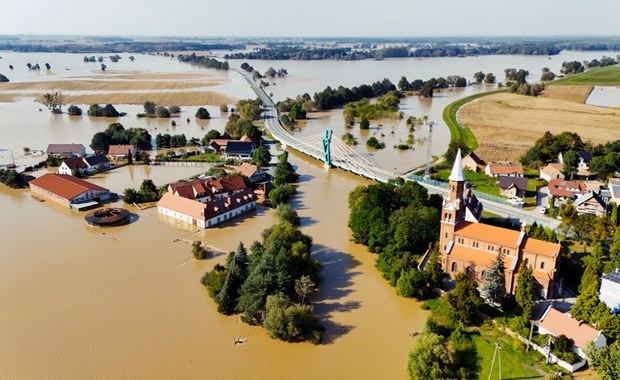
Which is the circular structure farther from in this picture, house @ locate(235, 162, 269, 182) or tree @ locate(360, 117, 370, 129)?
tree @ locate(360, 117, 370, 129)

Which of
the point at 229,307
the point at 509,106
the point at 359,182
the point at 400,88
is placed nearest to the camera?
the point at 229,307

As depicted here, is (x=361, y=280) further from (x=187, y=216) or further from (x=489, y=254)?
(x=187, y=216)

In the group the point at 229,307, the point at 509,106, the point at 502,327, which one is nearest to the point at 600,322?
the point at 502,327

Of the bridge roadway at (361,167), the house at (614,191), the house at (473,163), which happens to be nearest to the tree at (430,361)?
the bridge roadway at (361,167)

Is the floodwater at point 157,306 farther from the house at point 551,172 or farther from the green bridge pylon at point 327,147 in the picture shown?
the house at point 551,172

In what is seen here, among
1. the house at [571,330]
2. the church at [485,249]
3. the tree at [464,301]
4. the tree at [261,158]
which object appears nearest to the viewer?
the house at [571,330]

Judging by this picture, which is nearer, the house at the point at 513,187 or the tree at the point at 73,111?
the house at the point at 513,187

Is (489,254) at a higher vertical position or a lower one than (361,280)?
higher

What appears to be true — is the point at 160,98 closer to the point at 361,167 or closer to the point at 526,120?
the point at 361,167

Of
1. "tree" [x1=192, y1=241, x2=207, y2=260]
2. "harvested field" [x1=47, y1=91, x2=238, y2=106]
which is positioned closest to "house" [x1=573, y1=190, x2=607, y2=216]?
"tree" [x1=192, y1=241, x2=207, y2=260]
